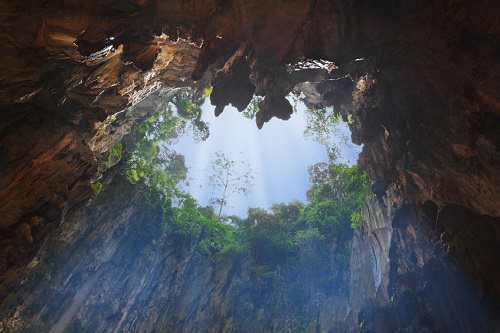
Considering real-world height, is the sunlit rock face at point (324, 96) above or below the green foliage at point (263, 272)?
above

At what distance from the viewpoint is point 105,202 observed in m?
20.0

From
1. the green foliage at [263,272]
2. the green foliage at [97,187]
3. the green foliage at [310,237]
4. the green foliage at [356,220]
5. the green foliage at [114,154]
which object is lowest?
the green foliage at [263,272]

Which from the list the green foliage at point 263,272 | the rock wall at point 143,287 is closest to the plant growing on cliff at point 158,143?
the rock wall at point 143,287

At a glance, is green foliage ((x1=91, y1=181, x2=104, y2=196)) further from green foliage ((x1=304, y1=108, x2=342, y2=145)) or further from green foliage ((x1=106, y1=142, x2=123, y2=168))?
green foliage ((x1=304, y1=108, x2=342, y2=145))

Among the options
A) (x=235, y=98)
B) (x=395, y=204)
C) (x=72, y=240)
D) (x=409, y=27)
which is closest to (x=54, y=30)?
(x=235, y=98)

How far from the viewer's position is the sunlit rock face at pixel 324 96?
8.43 metres

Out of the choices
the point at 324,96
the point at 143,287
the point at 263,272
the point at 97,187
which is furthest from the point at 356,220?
the point at 97,187

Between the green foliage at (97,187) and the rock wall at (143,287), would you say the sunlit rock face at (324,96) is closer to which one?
the rock wall at (143,287)

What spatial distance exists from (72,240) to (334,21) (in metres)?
17.4

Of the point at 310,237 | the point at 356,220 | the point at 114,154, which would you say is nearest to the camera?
the point at 114,154

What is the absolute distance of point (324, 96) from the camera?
51.7 feet

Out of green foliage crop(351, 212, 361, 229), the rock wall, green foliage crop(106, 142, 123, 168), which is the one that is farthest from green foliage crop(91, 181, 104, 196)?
green foliage crop(351, 212, 361, 229)

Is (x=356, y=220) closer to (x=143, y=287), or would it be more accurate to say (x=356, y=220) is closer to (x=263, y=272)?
(x=263, y=272)

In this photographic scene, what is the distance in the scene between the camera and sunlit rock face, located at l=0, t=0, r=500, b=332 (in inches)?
332
